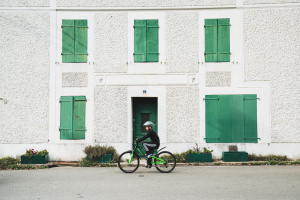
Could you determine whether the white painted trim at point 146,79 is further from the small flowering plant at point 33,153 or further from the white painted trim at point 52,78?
the small flowering plant at point 33,153

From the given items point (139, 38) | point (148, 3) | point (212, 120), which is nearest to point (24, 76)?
point (139, 38)

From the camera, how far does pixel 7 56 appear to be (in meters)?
11.4

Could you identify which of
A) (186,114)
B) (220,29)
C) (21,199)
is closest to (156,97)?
(186,114)

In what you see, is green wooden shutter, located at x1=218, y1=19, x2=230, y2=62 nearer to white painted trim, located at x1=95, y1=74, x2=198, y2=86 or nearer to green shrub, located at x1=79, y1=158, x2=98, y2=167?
white painted trim, located at x1=95, y1=74, x2=198, y2=86

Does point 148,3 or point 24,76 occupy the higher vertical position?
point 148,3

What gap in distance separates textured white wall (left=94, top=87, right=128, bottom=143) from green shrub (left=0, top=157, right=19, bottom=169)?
2.90 meters

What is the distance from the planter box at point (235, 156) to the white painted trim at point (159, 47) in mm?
3742

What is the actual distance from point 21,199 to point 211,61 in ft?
25.9

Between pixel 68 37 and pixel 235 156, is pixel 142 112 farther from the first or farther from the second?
pixel 68 37

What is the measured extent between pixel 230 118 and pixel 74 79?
591cm

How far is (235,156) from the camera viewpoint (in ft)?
35.2

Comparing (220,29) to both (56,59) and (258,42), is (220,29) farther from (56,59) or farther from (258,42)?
(56,59)

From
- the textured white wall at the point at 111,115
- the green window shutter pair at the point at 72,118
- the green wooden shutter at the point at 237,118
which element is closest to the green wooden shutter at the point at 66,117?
the green window shutter pair at the point at 72,118

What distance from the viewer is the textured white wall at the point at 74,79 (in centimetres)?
1148
